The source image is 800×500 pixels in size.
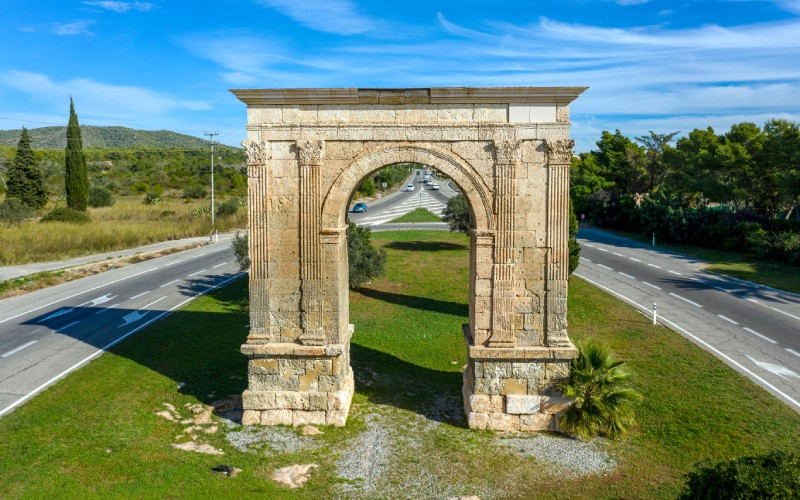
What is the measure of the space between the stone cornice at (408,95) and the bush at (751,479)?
22.2ft

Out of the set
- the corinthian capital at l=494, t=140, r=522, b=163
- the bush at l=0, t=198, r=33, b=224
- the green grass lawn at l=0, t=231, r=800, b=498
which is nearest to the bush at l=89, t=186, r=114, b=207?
the bush at l=0, t=198, r=33, b=224

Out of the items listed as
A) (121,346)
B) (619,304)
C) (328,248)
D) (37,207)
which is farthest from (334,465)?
(37,207)

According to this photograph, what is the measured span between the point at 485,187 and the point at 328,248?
131 inches

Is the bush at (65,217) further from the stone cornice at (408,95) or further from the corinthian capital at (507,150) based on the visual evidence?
the corinthian capital at (507,150)

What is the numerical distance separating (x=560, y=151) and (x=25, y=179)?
49281 mm

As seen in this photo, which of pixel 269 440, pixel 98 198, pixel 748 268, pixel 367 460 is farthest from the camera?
pixel 98 198

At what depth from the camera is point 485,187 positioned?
427 inches

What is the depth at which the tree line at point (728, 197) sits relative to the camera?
31.3 m

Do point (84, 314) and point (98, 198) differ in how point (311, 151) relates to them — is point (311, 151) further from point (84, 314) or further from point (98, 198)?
point (98, 198)

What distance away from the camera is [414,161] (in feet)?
35.5

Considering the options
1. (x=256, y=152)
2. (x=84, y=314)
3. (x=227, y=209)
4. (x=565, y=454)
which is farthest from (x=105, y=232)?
(x=565, y=454)

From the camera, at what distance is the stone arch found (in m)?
10.8

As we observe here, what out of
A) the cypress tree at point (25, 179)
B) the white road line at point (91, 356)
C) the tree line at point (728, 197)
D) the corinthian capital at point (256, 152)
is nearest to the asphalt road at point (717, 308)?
the tree line at point (728, 197)

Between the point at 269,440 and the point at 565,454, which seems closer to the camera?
the point at 565,454
